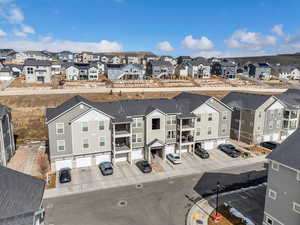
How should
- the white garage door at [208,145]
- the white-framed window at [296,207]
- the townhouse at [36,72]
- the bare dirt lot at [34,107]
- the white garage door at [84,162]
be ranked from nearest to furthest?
the white-framed window at [296,207] → the white garage door at [84,162] → the white garage door at [208,145] → the bare dirt lot at [34,107] → the townhouse at [36,72]

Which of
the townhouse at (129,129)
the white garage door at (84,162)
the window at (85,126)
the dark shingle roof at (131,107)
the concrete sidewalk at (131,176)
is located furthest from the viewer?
the dark shingle roof at (131,107)

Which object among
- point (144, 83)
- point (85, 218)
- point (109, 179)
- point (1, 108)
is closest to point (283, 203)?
point (85, 218)

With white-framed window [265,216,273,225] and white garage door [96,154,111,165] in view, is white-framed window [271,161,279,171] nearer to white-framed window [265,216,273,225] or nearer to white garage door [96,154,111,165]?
white-framed window [265,216,273,225]

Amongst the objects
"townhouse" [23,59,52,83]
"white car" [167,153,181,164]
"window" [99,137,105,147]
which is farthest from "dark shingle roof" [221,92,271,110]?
"townhouse" [23,59,52,83]

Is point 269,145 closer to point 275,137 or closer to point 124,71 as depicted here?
point 275,137

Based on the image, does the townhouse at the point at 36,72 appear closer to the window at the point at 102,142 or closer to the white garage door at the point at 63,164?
the white garage door at the point at 63,164

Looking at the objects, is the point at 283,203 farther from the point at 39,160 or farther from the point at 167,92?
the point at 167,92

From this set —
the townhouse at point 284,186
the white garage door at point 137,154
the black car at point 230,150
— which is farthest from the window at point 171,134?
the townhouse at point 284,186
